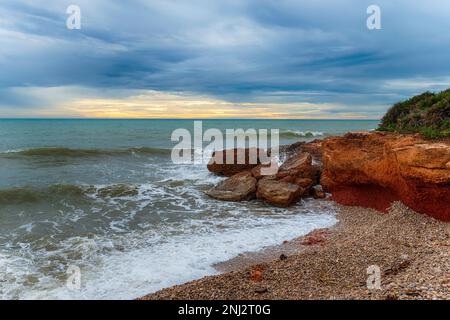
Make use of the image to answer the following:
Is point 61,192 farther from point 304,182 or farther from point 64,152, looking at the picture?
point 64,152

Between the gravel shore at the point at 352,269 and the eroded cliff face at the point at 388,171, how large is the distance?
70 centimetres

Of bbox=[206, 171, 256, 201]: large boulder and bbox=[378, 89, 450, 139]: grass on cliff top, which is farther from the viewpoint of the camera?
bbox=[206, 171, 256, 201]: large boulder

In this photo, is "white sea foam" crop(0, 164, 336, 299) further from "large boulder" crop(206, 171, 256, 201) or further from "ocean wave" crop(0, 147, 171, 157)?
"ocean wave" crop(0, 147, 171, 157)

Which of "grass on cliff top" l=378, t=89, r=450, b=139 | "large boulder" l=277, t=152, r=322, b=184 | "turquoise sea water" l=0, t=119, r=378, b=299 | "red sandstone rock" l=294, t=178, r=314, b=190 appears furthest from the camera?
"large boulder" l=277, t=152, r=322, b=184

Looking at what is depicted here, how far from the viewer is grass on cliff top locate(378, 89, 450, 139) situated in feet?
34.7

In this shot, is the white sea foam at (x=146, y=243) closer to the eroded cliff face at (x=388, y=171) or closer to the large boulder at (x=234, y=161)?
the eroded cliff face at (x=388, y=171)

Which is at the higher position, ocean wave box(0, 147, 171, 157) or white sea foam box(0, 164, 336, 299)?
ocean wave box(0, 147, 171, 157)

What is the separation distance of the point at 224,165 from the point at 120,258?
35.4 ft

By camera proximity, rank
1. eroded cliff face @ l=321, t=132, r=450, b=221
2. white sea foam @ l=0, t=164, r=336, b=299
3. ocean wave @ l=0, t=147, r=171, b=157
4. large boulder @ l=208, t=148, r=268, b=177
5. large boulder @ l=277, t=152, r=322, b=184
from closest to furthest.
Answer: white sea foam @ l=0, t=164, r=336, b=299 → eroded cliff face @ l=321, t=132, r=450, b=221 → large boulder @ l=277, t=152, r=322, b=184 → large boulder @ l=208, t=148, r=268, b=177 → ocean wave @ l=0, t=147, r=171, b=157

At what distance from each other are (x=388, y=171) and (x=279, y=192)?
3992 millimetres

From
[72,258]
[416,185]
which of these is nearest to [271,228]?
[416,185]

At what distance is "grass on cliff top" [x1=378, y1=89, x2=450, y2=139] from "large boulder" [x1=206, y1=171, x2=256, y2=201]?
18.6 feet

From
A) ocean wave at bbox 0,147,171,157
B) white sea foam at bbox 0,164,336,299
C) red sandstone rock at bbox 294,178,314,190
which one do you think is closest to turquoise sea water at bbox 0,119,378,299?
white sea foam at bbox 0,164,336,299

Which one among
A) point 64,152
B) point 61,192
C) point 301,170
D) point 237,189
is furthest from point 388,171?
point 64,152
